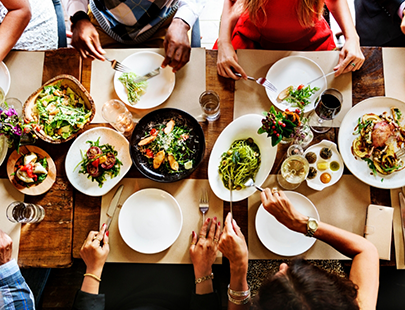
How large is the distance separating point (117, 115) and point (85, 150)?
0.97ft

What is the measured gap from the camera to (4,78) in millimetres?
1677

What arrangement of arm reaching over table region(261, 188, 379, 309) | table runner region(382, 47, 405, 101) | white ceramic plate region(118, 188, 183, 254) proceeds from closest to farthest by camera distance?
arm reaching over table region(261, 188, 379, 309)
white ceramic plate region(118, 188, 183, 254)
table runner region(382, 47, 405, 101)

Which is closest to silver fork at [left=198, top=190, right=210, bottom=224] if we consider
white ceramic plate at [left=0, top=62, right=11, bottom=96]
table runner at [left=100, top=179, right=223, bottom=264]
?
table runner at [left=100, top=179, right=223, bottom=264]

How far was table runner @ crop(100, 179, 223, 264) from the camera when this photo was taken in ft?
5.15

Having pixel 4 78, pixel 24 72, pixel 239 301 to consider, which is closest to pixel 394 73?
pixel 239 301

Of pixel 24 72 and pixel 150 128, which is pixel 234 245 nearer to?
pixel 150 128

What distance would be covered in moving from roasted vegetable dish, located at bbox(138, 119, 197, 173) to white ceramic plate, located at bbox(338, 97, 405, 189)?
3.02 ft

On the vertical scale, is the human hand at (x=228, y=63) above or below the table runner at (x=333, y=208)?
above

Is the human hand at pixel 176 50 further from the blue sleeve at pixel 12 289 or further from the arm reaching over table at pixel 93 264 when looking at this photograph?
the blue sleeve at pixel 12 289

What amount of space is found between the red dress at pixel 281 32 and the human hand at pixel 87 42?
99cm

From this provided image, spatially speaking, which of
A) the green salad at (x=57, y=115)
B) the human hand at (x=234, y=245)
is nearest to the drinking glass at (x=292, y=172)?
the human hand at (x=234, y=245)

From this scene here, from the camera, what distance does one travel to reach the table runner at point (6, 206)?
1.56 meters

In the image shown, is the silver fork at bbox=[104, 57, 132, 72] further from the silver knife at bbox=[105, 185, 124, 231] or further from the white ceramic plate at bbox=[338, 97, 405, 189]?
the white ceramic plate at bbox=[338, 97, 405, 189]

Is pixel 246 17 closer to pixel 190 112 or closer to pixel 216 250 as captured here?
pixel 190 112
